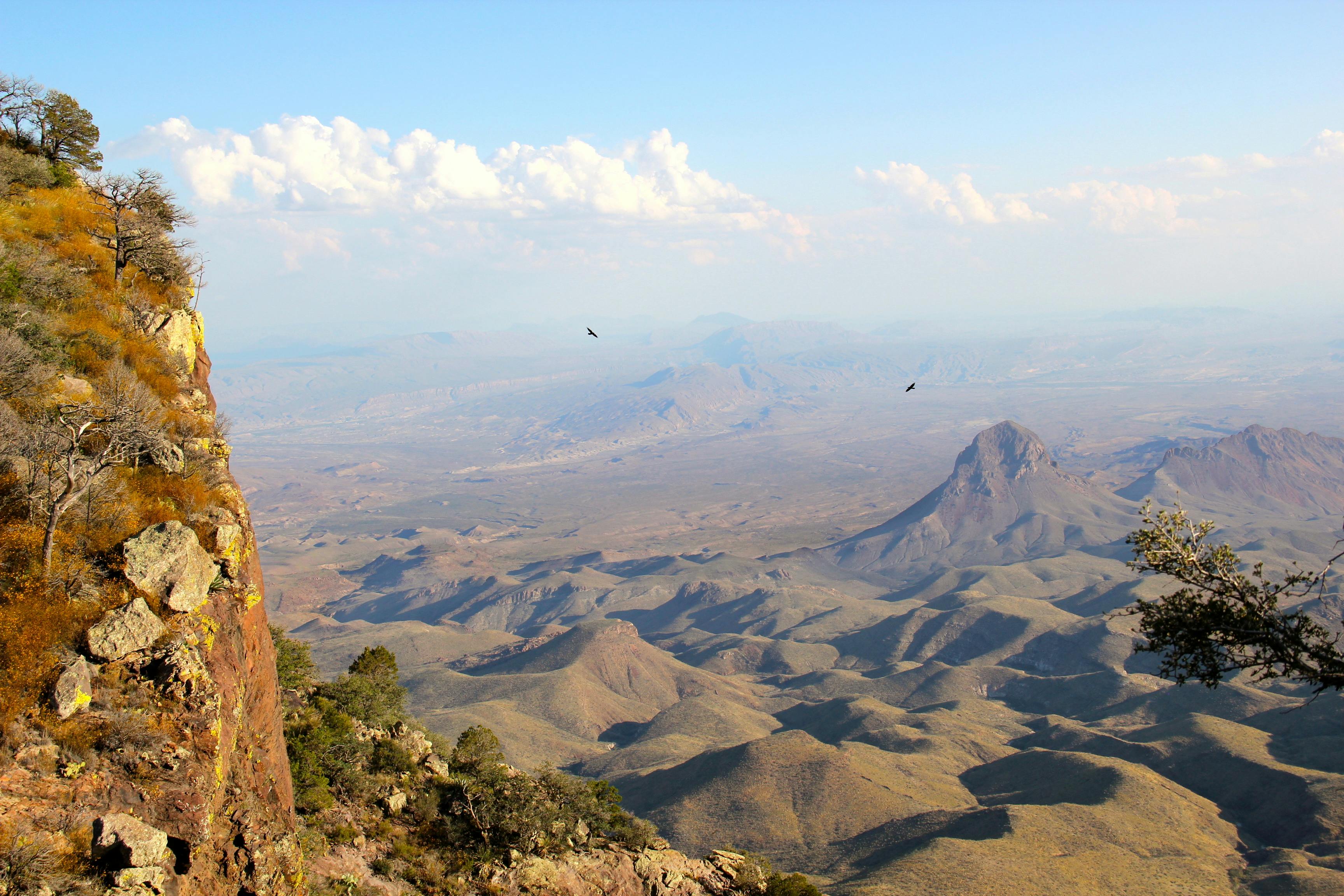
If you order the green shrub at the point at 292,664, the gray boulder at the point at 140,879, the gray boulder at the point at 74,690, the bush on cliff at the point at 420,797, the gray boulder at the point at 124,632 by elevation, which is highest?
the gray boulder at the point at 124,632

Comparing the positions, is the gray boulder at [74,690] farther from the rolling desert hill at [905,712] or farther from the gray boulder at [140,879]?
the rolling desert hill at [905,712]

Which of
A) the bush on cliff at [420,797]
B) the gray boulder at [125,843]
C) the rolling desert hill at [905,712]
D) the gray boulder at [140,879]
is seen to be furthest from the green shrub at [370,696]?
the rolling desert hill at [905,712]

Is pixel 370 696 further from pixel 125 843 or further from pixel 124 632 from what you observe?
pixel 125 843

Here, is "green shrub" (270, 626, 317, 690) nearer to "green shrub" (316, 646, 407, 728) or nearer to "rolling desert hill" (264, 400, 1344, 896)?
"green shrub" (316, 646, 407, 728)

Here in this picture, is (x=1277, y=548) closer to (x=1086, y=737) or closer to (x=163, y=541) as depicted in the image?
(x=1086, y=737)

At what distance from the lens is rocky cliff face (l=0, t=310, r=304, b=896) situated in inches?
448

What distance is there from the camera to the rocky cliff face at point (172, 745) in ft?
37.3

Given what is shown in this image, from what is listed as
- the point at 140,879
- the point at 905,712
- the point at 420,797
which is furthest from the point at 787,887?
the point at 905,712

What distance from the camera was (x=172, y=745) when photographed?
503 inches

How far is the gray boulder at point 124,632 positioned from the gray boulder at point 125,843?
2730 mm

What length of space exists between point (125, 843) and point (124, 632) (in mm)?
3538

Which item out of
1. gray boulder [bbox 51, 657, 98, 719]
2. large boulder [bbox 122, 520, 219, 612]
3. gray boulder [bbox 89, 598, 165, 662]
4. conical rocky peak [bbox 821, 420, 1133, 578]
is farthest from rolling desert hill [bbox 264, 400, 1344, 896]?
gray boulder [bbox 51, 657, 98, 719]

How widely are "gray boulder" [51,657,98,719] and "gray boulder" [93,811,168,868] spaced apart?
1815mm

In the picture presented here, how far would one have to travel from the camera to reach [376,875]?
19312 mm
